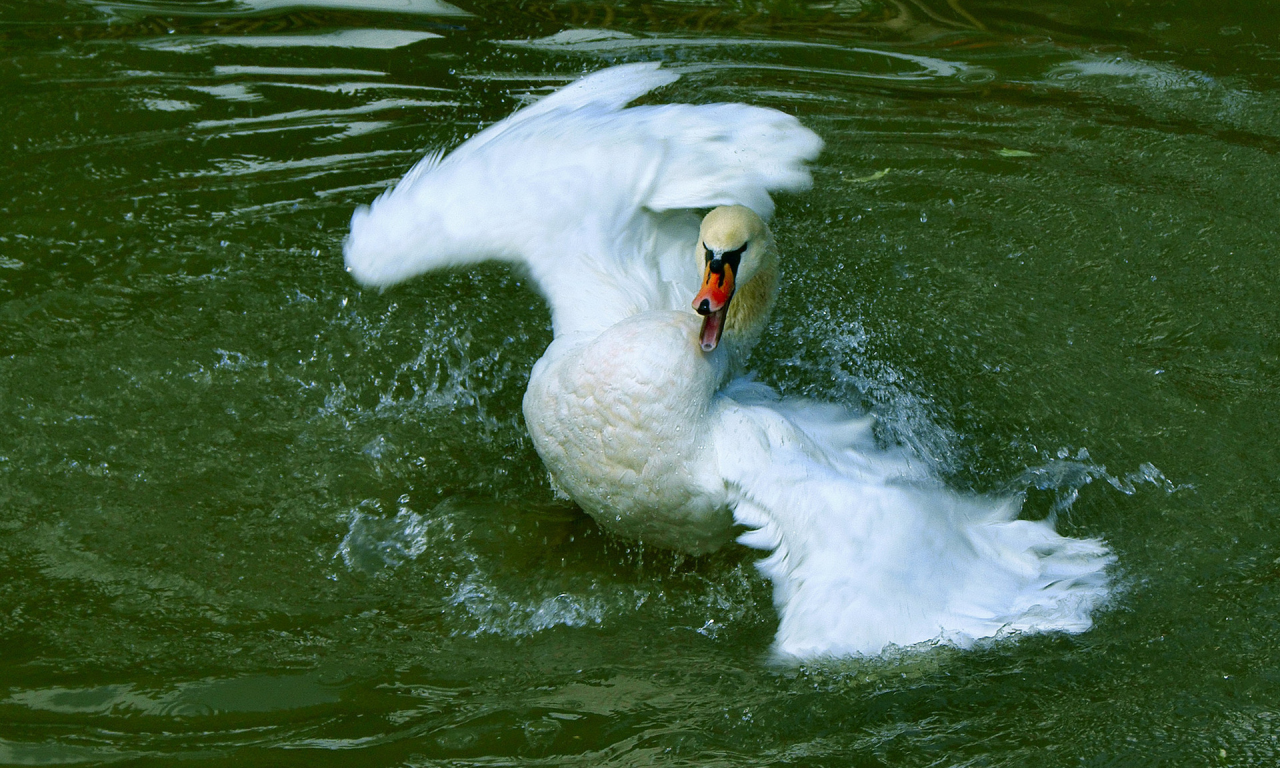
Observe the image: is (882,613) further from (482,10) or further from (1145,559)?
(482,10)

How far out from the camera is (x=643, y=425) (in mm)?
3594

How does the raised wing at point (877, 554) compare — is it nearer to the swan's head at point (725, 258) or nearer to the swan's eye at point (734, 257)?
the swan's head at point (725, 258)

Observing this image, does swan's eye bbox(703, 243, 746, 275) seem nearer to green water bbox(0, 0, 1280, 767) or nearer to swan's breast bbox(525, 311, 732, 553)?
swan's breast bbox(525, 311, 732, 553)

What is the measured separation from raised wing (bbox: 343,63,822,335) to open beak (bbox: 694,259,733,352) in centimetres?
52

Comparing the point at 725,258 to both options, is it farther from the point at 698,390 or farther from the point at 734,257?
the point at 698,390

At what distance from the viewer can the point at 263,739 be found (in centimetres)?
325

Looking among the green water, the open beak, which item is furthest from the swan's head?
the green water

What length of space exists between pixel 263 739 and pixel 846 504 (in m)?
1.72

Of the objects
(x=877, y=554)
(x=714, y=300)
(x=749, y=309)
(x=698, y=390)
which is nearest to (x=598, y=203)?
(x=749, y=309)

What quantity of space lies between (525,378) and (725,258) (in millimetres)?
1445

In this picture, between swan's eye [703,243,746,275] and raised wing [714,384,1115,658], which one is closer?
raised wing [714,384,1115,658]

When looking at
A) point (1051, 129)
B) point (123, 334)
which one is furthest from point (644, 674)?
point (1051, 129)

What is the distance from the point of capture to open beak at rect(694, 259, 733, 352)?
12.1 feet

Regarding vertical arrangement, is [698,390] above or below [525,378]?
above
